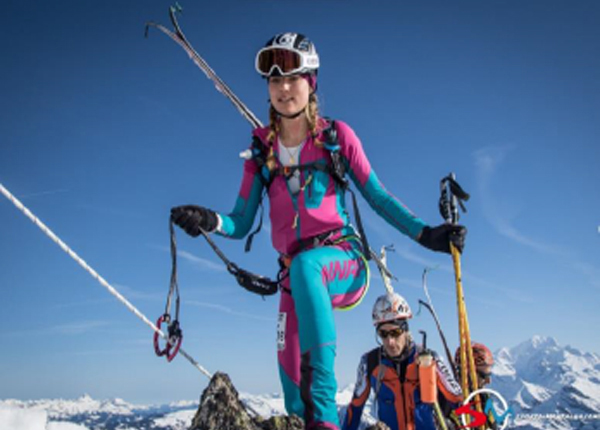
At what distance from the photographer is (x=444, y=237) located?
4555 millimetres

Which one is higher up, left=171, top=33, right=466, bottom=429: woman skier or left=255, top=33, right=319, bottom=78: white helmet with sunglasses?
left=255, top=33, right=319, bottom=78: white helmet with sunglasses

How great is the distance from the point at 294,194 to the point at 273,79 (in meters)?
1.26

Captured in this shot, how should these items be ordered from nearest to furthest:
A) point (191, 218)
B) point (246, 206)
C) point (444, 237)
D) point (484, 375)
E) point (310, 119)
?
point (444, 237) < point (191, 218) < point (310, 119) < point (246, 206) < point (484, 375)

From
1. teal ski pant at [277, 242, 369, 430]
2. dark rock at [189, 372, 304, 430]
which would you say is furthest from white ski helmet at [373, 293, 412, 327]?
dark rock at [189, 372, 304, 430]

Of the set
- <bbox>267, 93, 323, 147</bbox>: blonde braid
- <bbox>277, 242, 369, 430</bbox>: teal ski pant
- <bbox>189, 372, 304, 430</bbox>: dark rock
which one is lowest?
<bbox>189, 372, 304, 430</bbox>: dark rock

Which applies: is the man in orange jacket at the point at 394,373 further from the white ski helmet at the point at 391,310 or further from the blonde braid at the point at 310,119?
the blonde braid at the point at 310,119

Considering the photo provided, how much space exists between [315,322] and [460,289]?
1450 mm

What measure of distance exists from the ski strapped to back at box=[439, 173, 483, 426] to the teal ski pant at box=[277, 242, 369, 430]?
98cm

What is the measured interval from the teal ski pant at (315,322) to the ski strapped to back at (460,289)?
3.22 ft

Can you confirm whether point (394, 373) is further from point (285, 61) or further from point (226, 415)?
point (285, 61)

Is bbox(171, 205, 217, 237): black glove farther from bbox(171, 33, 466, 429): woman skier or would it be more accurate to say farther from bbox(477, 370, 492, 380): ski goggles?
bbox(477, 370, 492, 380): ski goggles

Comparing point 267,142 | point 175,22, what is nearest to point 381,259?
point 267,142

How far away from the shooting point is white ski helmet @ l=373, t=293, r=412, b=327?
31.0ft

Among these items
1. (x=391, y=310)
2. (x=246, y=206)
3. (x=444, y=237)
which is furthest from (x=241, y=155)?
(x=391, y=310)
